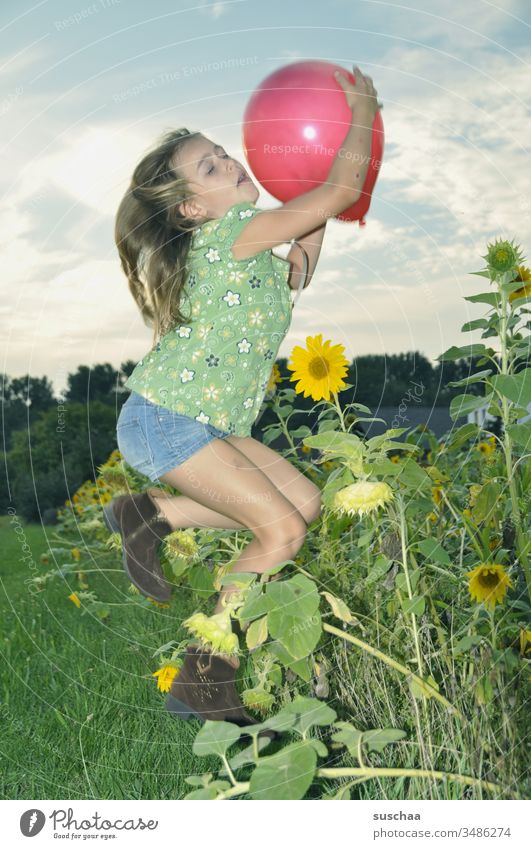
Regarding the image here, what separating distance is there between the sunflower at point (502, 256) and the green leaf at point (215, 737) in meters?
1.19

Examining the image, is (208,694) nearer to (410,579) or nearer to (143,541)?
(143,541)

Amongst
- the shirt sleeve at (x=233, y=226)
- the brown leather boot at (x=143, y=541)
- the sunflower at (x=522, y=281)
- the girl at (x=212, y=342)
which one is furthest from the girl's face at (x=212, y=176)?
the brown leather boot at (x=143, y=541)

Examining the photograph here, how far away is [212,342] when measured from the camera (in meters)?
2.50

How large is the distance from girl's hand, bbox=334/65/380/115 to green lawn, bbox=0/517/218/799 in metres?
1.57

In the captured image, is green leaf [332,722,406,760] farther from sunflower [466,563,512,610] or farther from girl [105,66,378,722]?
girl [105,66,378,722]

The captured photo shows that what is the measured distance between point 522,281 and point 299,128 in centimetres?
71

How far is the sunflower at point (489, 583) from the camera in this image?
6.48 ft

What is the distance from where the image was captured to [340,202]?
2.27 meters

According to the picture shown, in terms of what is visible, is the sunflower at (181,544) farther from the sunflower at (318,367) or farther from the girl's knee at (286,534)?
the sunflower at (318,367)

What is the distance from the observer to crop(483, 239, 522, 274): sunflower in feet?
6.73

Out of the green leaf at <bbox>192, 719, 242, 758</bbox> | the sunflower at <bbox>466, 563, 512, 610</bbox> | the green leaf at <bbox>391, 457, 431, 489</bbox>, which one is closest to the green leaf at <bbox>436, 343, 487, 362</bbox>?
the green leaf at <bbox>391, 457, 431, 489</bbox>

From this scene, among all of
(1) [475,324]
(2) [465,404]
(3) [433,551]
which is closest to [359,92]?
(1) [475,324]
